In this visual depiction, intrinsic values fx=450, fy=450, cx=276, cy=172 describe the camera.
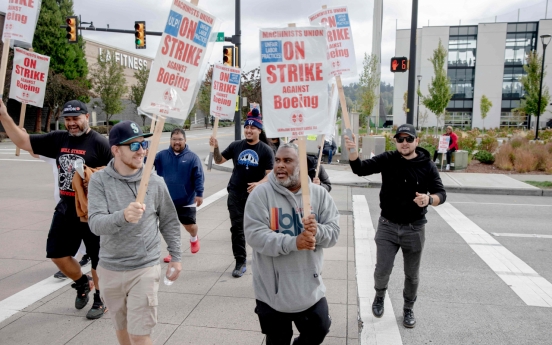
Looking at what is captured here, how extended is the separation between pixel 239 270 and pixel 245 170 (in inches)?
49.9

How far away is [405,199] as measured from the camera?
4285mm

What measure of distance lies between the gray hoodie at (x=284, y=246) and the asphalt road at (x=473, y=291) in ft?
5.83

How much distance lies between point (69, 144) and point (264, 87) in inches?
91.0

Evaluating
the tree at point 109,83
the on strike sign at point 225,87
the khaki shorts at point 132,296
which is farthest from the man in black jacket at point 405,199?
the tree at point 109,83

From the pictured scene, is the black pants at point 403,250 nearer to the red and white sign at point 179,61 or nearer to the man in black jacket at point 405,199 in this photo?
the man in black jacket at point 405,199

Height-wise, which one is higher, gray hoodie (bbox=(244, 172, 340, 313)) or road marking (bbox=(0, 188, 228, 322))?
gray hoodie (bbox=(244, 172, 340, 313))

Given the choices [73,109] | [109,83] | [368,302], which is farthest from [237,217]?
[109,83]

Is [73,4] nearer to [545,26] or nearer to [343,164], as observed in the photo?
[343,164]

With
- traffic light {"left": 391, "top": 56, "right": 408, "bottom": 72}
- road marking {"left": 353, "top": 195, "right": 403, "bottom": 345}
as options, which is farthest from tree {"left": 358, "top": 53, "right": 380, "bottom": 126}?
road marking {"left": 353, "top": 195, "right": 403, "bottom": 345}

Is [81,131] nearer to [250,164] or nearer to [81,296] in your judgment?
[81,296]

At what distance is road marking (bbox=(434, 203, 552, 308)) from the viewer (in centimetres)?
528

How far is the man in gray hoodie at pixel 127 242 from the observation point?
2.94 metres

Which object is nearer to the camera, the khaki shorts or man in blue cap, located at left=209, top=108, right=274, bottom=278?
the khaki shorts

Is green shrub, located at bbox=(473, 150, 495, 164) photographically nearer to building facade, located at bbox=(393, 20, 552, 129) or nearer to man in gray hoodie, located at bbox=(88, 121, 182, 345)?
man in gray hoodie, located at bbox=(88, 121, 182, 345)
